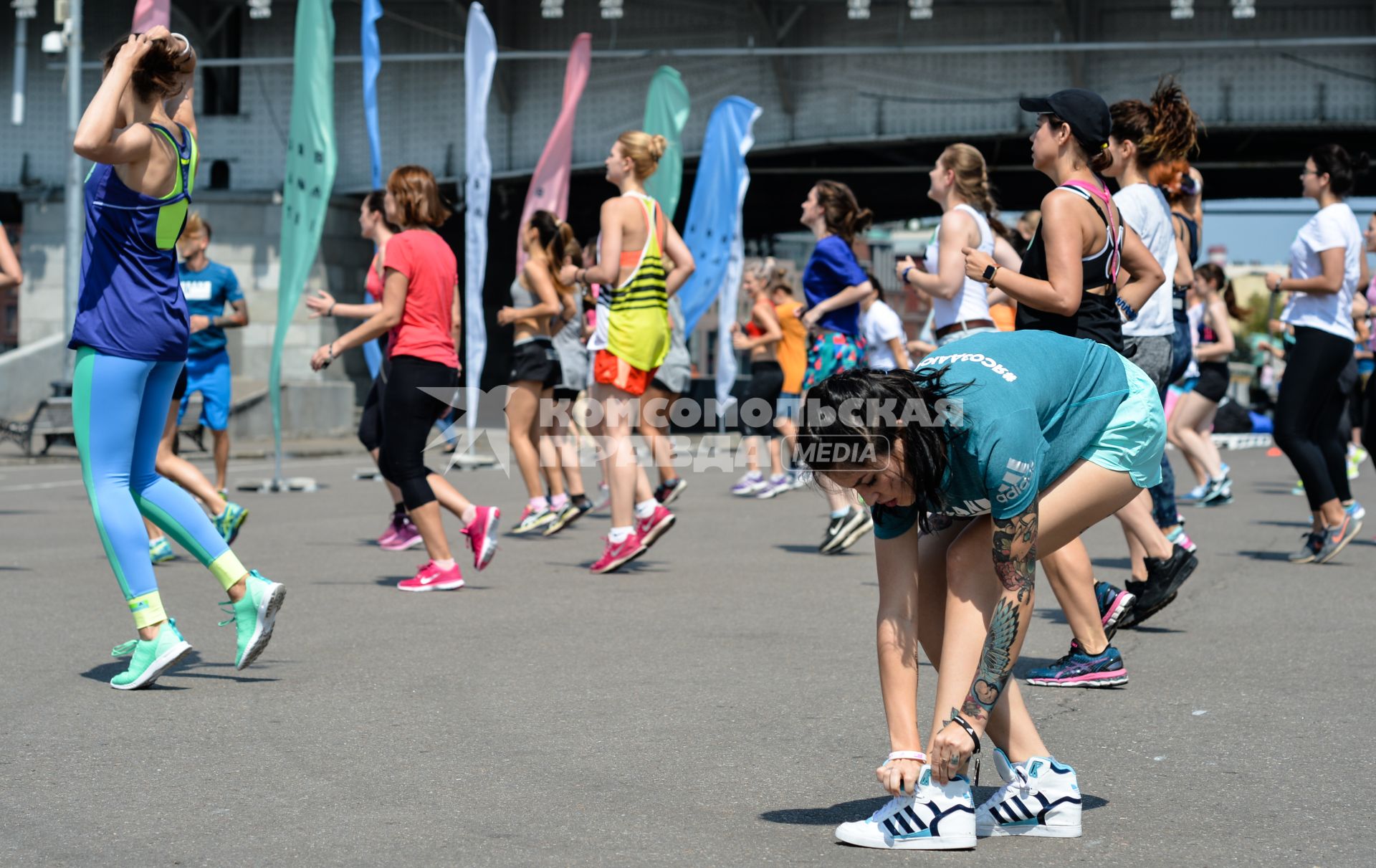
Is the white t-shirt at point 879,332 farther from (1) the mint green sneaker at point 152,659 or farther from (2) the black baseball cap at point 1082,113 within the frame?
(1) the mint green sneaker at point 152,659

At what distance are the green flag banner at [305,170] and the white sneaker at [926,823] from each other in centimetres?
1017

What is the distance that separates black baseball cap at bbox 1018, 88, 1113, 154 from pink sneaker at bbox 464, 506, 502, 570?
134 inches

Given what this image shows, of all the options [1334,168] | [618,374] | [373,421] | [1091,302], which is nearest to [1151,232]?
[1091,302]

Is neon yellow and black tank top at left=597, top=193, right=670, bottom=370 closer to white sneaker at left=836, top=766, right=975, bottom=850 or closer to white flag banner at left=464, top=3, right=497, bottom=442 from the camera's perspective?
white sneaker at left=836, top=766, right=975, bottom=850

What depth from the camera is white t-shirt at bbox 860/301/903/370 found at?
11.1 metres

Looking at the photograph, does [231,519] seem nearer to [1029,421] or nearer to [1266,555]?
[1266,555]

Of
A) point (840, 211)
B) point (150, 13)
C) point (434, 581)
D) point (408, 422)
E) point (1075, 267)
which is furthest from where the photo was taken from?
point (150, 13)

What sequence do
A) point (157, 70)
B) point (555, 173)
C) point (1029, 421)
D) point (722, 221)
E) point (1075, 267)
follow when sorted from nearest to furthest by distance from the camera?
point (1029, 421), point (1075, 267), point (157, 70), point (555, 173), point (722, 221)

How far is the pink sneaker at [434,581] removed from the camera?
7.45 m

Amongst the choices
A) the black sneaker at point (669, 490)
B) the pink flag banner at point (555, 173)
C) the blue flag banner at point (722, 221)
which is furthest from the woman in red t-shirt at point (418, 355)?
the blue flag banner at point (722, 221)

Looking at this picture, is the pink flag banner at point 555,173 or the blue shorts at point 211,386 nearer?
the blue shorts at point 211,386

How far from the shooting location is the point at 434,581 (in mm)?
7457

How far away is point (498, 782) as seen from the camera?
3.96m

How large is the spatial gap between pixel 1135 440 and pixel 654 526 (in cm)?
443
